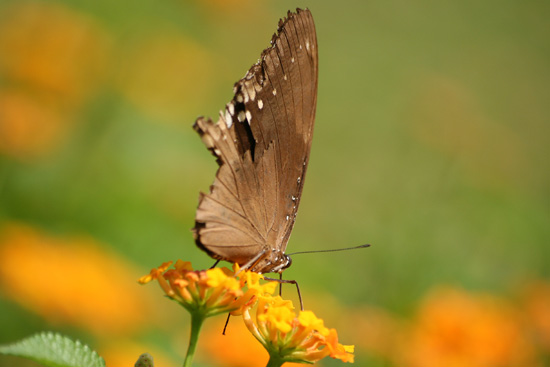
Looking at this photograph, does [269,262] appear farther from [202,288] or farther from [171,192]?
[171,192]

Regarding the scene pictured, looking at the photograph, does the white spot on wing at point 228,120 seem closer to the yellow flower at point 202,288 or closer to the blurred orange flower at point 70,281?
the yellow flower at point 202,288

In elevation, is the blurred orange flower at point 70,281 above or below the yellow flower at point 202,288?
above

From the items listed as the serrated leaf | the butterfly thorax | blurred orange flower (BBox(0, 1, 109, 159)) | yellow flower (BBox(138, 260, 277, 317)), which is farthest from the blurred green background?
the serrated leaf

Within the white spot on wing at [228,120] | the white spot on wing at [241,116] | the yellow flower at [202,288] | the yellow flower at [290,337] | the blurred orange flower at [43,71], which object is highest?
the blurred orange flower at [43,71]

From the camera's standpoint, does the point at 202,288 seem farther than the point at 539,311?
No

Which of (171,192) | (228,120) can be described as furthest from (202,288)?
(171,192)

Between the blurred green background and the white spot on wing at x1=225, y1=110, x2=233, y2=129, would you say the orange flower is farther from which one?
the white spot on wing at x1=225, y1=110, x2=233, y2=129

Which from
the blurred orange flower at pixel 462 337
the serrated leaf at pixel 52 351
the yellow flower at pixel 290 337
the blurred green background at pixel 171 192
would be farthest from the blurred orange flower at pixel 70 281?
the serrated leaf at pixel 52 351

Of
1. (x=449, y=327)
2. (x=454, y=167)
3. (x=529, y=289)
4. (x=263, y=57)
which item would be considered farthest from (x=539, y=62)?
(x=263, y=57)
